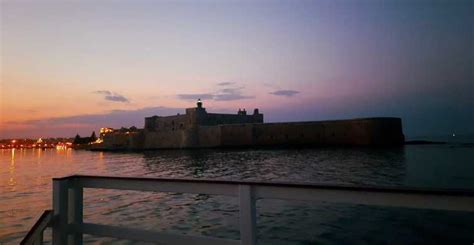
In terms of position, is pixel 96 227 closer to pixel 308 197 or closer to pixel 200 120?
pixel 308 197

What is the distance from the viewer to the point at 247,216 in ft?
7.57

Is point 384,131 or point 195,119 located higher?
point 195,119

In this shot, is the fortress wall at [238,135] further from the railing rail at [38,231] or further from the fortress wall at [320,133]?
the railing rail at [38,231]

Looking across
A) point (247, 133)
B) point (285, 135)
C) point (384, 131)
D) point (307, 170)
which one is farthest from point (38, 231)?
point (247, 133)

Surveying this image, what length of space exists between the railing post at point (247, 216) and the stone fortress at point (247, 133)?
4300 cm

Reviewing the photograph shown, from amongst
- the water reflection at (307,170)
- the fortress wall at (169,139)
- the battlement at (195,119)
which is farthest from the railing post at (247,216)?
the battlement at (195,119)

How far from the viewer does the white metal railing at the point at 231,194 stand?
189 cm

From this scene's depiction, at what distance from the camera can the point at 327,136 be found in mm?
45625

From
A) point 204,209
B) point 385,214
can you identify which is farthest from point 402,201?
point 204,209

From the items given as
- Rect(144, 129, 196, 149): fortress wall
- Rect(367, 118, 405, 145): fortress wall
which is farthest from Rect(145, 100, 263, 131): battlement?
Rect(367, 118, 405, 145): fortress wall

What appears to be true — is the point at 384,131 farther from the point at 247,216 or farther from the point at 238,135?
the point at 247,216

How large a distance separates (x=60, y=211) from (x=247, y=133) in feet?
159

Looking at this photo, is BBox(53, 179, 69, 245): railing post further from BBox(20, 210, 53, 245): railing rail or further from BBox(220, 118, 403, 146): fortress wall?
BBox(220, 118, 403, 146): fortress wall

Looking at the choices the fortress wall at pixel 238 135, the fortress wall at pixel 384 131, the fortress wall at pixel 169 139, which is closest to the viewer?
the fortress wall at pixel 384 131
